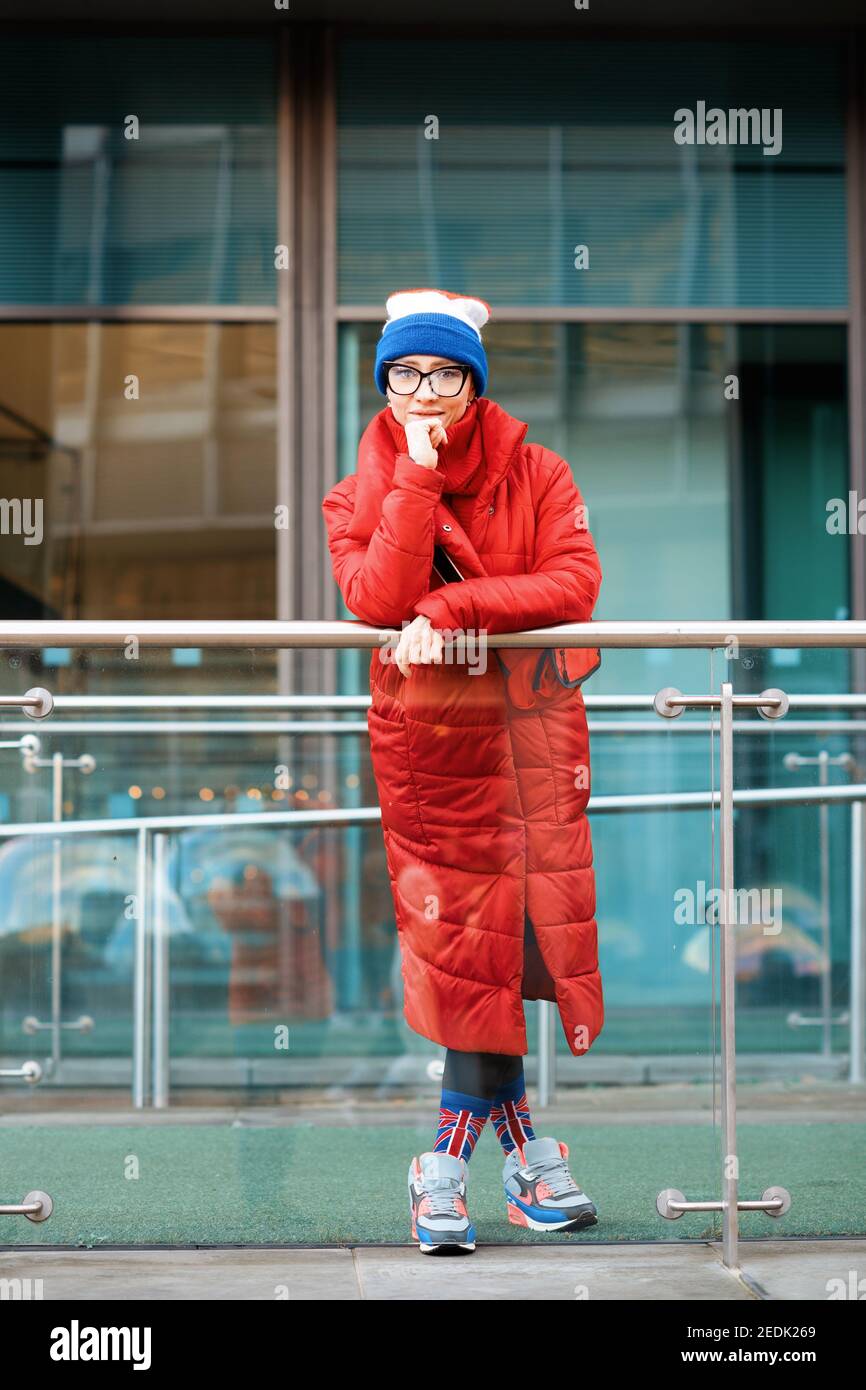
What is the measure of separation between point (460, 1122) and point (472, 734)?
822mm

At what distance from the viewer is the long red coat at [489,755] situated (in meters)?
3.46

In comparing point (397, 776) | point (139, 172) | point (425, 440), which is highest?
point (139, 172)

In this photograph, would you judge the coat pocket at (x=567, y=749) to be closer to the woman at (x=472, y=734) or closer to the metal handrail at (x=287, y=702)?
the woman at (x=472, y=734)

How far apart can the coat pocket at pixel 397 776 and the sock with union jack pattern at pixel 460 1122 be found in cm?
56

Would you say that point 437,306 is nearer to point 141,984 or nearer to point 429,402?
point 429,402

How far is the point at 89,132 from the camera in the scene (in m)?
7.82

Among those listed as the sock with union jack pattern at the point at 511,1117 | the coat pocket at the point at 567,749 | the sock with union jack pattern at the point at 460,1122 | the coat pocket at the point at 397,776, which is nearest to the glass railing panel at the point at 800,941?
the coat pocket at the point at 567,749

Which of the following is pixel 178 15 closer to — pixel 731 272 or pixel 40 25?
pixel 40 25

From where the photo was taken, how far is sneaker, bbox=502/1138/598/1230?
358 centimetres

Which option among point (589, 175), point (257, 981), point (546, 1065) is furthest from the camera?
point (589, 175)

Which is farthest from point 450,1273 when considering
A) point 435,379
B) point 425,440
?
point 435,379

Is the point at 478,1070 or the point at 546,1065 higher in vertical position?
the point at 478,1070

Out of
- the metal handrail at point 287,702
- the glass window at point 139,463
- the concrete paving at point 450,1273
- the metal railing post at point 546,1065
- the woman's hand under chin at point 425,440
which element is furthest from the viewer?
the glass window at point 139,463

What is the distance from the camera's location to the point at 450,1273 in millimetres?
3299
